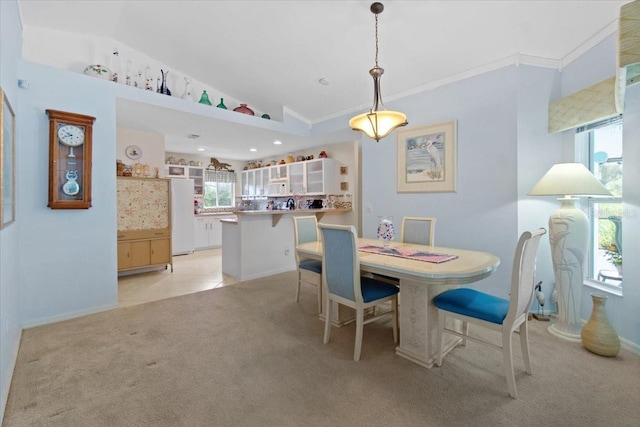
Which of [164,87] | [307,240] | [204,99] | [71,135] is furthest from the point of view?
[204,99]

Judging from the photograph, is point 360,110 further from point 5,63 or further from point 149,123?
point 5,63

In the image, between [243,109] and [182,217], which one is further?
[182,217]

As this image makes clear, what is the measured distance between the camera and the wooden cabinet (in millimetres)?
4336

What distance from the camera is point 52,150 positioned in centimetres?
282

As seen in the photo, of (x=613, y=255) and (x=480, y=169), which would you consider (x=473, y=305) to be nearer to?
(x=613, y=255)

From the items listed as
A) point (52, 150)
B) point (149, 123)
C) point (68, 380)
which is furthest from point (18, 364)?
point (149, 123)

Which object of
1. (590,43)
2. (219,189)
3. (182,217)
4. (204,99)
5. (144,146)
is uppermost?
(204,99)

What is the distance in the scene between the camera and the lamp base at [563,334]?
8.03ft

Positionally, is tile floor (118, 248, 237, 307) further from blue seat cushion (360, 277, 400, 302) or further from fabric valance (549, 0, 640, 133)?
fabric valance (549, 0, 640, 133)

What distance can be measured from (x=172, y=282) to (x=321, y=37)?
12.1ft

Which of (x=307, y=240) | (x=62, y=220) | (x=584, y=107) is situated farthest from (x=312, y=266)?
(x=584, y=107)

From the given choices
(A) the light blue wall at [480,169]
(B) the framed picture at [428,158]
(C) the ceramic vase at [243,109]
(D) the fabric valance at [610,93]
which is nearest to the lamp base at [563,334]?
(A) the light blue wall at [480,169]

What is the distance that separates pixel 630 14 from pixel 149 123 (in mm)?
4940

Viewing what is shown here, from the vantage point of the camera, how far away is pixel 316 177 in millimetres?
5648
